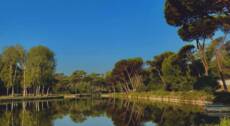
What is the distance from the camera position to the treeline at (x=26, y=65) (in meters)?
76.9

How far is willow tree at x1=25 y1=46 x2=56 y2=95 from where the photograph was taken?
76438mm

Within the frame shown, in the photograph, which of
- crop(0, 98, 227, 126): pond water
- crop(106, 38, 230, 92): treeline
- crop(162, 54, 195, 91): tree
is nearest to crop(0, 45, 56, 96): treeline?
crop(106, 38, 230, 92): treeline

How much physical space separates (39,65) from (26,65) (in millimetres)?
3788

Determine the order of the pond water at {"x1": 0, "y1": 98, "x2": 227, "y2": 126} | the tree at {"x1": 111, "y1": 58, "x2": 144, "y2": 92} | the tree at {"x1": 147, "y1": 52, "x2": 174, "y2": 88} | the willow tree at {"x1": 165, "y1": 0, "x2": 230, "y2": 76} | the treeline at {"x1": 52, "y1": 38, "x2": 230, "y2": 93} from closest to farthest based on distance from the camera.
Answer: the willow tree at {"x1": 165, "y1": 0, "x2": 230, "y2": 76} → the pond water at {"x1": 0, "y1": 98, "x2": 227, "y2": 126} → the treeline at {"x1": 52, "y1": 38, "x2": 230, "y2": 93} → the tree at {"x1": 147, "y1": 52, "x2": 174, "y2": 88} → the tree at {"x1": 111, "y1": 58, "x2": 144, "y2": 92}

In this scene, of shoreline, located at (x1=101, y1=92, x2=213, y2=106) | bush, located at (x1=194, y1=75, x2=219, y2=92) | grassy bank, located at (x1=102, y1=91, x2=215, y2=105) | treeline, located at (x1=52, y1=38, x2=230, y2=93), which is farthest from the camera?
treeline, located at (x1=52, y1=38, x2=230, y2=93)

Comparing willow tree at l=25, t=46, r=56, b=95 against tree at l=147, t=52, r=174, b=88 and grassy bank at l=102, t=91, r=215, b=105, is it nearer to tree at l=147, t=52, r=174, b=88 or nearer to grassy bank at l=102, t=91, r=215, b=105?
tree at l=147, t=52, r=174, b=88

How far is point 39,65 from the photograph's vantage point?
77688mm

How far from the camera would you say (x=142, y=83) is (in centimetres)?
8100

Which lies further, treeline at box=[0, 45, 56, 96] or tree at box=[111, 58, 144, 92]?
tree at box=[111, 58, 144, 92]

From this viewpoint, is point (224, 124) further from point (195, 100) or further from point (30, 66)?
point (30, 66)

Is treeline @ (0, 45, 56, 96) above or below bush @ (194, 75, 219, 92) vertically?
above

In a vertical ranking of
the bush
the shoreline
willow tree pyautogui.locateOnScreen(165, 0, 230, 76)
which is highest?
willow tree pyautogui.locateOnScreen(165, 0, 230, 76)

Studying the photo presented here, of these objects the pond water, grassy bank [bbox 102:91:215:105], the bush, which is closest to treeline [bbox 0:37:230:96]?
grassy bank [bbox 102:91:215:105]

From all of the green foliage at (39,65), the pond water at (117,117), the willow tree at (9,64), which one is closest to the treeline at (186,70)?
the pond water at (117,117)
